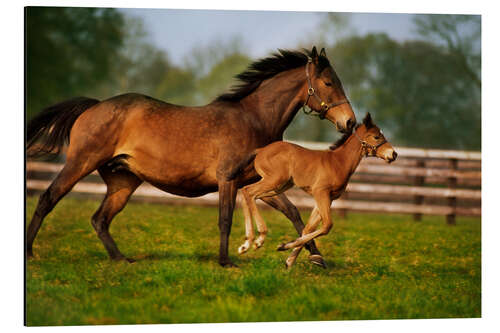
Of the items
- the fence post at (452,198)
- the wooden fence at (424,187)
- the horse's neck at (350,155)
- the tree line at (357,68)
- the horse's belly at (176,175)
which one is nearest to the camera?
the horse's neck at (350,155)

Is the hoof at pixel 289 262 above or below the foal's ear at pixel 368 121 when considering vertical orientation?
below

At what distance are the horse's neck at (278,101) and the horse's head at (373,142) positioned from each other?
0.74m

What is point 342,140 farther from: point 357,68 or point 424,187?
point 424,187

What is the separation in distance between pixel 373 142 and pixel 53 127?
2979 mm

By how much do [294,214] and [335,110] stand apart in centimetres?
105

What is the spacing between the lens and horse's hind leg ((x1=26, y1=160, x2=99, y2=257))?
516 centimetres

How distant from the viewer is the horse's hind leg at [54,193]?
5156 mm

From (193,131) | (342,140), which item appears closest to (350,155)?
(342,140)

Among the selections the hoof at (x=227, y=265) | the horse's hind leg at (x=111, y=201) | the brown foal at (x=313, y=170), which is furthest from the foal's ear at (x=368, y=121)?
the horse's hind leg at (x=111, y=201)

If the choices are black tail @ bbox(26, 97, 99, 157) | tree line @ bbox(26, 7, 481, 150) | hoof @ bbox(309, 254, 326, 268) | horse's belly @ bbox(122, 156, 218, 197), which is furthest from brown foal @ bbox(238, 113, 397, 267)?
black tail @ bbox(26, 97, 99, 157)

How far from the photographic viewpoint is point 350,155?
16.0ft

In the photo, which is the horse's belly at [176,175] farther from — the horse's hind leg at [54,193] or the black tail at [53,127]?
the black tail at [53,127]

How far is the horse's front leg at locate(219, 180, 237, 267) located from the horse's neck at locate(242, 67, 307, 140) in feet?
2.16

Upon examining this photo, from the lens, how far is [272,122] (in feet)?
17.6
